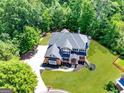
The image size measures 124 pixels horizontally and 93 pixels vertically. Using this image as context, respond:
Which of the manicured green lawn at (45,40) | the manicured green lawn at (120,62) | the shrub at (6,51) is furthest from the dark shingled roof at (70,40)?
the shrub at (6,51)

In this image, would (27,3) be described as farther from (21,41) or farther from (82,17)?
A: (82,17)

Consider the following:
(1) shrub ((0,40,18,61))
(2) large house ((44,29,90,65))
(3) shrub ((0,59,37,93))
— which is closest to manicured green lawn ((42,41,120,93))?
(2) large house ((44,29,90,65))

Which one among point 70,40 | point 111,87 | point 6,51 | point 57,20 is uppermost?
point 57,20

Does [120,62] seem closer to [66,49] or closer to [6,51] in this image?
[66,49]

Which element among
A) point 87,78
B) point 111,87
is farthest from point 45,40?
point 111,87

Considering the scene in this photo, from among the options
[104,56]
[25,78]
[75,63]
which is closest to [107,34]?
[104,56]

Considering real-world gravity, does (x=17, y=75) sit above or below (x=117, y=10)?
below

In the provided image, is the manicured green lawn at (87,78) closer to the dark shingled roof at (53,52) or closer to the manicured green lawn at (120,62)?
the manicured green lawn at (120,62)
